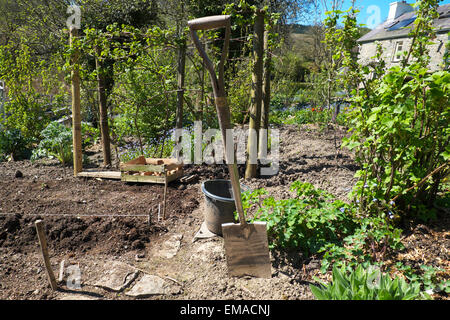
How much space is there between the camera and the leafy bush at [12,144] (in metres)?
5.83

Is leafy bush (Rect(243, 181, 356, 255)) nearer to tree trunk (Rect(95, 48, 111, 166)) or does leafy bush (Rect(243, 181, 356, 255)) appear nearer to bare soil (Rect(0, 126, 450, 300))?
bare soil (Rect(0, 126, 450, 300))

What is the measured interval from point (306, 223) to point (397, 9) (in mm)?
21364

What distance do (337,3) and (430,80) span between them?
5962 millimetres

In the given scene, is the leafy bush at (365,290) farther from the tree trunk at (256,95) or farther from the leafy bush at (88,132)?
the leafy bush at (88,132)

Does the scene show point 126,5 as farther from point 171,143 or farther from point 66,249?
point 66,249

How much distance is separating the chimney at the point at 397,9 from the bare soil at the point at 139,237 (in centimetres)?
1859

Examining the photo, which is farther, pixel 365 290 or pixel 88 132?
pixel 88 132

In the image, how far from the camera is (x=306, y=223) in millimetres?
2381

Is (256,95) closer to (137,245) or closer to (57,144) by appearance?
(137,245)

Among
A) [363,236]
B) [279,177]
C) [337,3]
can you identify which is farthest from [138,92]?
[363,236]

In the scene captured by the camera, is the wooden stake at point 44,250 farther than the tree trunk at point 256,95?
No

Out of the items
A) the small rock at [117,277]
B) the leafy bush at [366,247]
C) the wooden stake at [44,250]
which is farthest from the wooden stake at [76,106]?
the leafy bush at [366,247]

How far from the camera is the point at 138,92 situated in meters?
6.62

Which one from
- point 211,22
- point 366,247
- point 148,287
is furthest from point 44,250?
point 366,247
